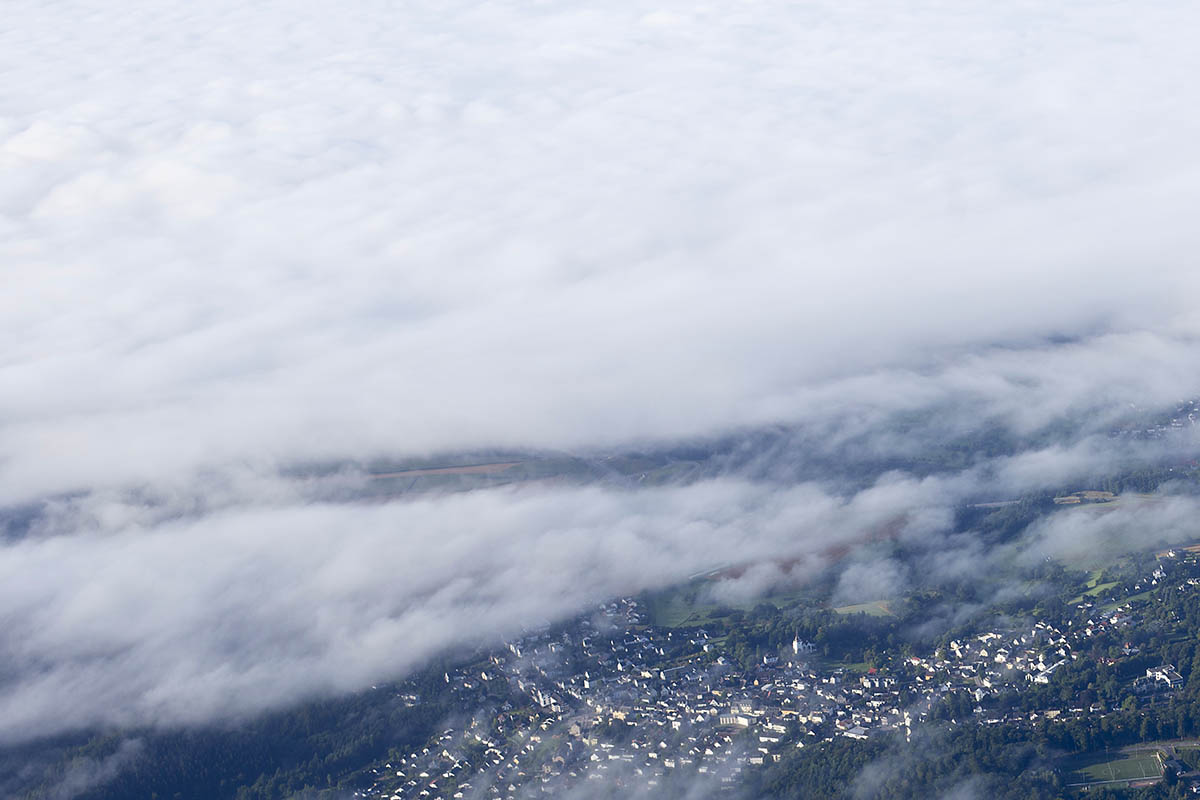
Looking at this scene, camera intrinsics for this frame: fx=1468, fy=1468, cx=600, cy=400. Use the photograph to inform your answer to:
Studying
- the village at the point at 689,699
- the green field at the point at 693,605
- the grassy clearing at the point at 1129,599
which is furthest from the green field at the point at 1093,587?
the green field at the point at 693,605

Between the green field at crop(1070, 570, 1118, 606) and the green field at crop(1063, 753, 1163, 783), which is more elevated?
the green field at crop(1063, 753, 1163, 783)

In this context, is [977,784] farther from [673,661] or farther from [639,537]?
[639,537]

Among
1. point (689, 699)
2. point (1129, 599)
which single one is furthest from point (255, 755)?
point (1129, 599)

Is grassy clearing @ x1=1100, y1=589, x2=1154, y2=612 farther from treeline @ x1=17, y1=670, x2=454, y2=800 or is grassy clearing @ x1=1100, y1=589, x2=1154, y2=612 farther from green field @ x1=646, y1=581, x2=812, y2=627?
treeline @ x1=17, y1=670, x2=454, y2=800

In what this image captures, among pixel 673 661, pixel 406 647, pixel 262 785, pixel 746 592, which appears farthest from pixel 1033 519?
pixel 262 785

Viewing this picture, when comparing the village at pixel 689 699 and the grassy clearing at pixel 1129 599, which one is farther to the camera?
the grassy clearing at pixel 1129 599

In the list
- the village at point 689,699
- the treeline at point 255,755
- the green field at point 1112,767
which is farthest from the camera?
the treeline at point 255,755

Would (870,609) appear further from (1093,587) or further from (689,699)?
(689,699)

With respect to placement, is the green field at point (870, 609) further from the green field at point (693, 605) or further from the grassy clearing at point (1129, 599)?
the grassy clearing at point (1129, 599)

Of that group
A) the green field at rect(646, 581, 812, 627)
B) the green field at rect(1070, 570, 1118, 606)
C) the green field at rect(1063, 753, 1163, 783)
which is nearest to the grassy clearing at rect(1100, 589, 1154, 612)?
the green field at rect(1070, 570, 1118, 606)
